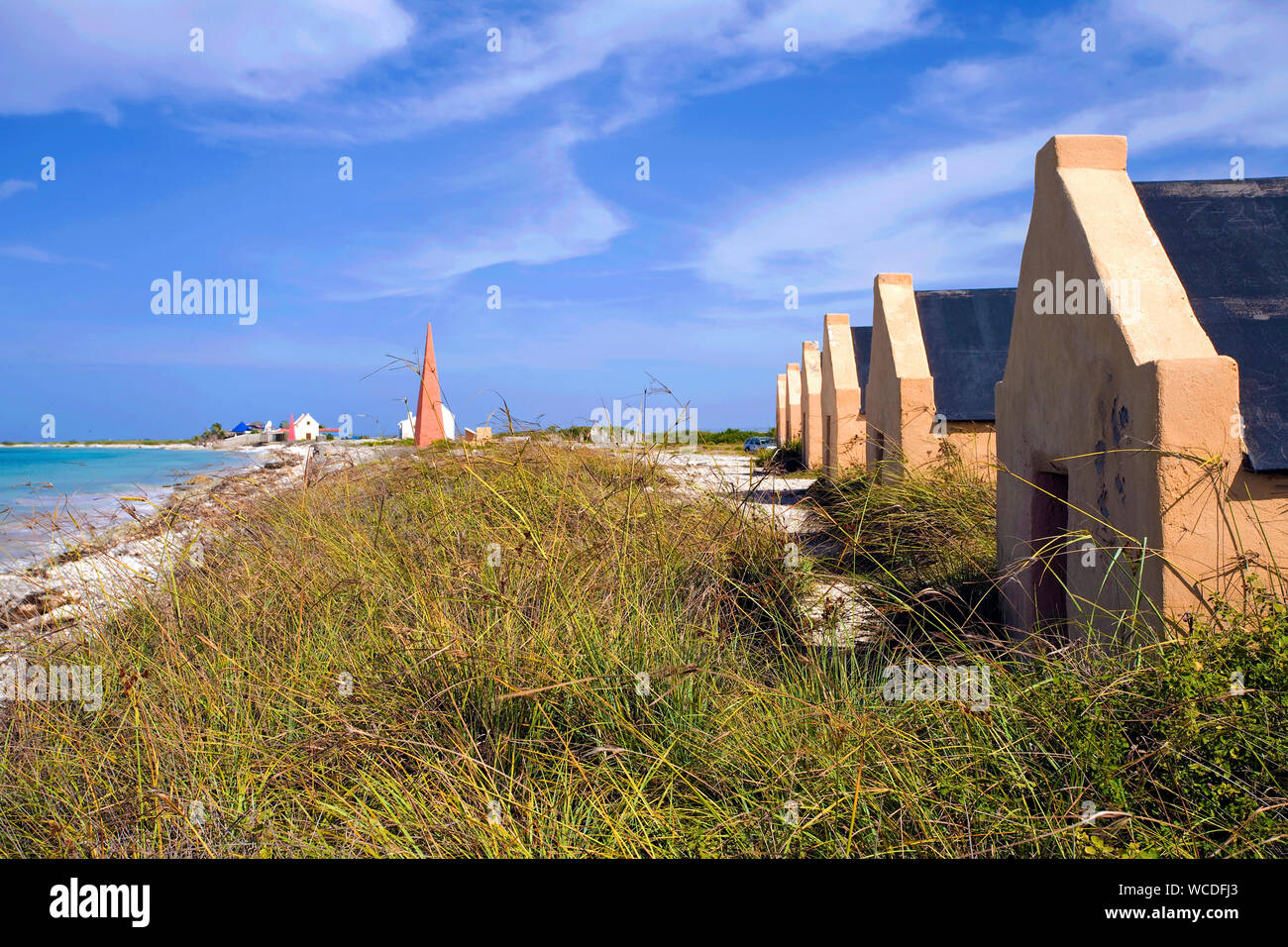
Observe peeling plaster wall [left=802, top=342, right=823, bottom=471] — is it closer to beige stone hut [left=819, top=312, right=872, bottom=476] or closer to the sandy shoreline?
beige stone hut [left=819, top=312, right=872, bottom=476]

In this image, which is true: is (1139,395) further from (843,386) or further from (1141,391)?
(843,386)

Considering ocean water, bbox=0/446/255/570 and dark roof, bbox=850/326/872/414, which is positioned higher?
dark roof, bbox=850/326/872/414

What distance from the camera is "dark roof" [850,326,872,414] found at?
17.5m

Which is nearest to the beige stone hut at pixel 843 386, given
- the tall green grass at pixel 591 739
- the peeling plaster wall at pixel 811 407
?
the peeling plaster wall at pixel 811 407

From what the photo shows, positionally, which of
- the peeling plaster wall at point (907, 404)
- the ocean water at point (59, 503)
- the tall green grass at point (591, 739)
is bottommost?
the tall green grass at point (591, 739)

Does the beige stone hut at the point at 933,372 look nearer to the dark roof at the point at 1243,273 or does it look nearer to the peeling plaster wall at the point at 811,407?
the dark roof at the point at 1243,273

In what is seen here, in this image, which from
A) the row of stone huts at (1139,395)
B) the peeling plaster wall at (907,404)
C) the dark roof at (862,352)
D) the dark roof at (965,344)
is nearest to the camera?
the row of stone huts at (1139,395)

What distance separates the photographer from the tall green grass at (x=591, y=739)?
237 cm

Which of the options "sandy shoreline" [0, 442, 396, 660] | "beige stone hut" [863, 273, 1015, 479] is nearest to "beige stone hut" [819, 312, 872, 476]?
"beige stone hut" [863, 273, 1015, 479]

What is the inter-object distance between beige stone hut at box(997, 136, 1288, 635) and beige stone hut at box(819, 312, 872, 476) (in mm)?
9055

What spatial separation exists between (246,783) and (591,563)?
5.97ft

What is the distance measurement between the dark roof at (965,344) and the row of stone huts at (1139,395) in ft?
17.9
